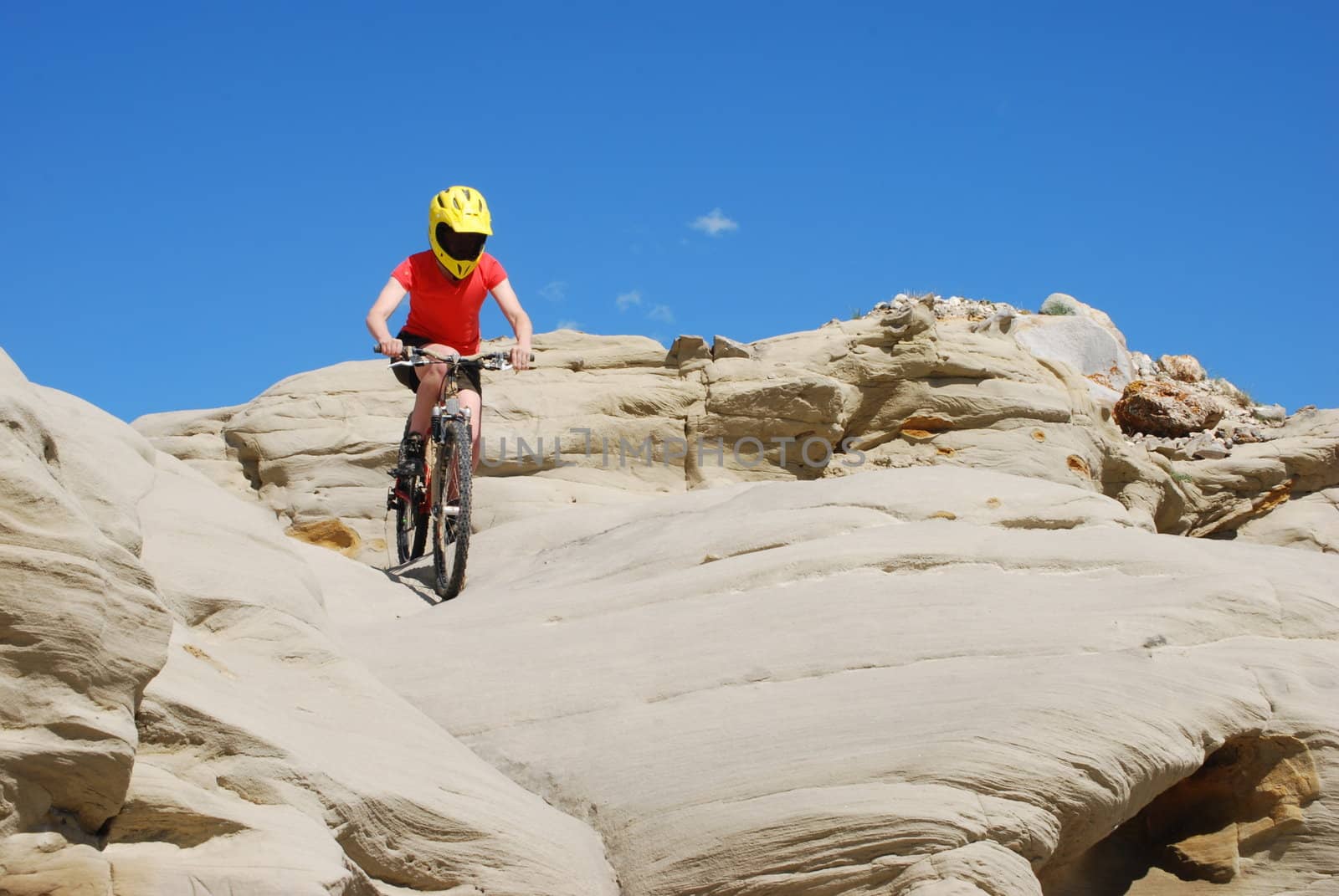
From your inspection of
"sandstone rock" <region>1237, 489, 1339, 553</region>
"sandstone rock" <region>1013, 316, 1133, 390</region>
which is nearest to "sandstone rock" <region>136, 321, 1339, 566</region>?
"sandstone rock" <region>1237, 489, 1339, 553</region>

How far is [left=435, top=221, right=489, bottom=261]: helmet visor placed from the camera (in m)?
8.52

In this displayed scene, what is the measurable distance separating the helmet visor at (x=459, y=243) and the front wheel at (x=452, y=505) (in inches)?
44.6

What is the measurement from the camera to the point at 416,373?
8523 millimetres

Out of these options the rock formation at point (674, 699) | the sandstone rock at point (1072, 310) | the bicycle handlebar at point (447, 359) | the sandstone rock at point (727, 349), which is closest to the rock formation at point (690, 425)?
the sandstone rock at point (727, 349)

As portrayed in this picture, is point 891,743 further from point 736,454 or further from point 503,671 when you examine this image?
point 736,454

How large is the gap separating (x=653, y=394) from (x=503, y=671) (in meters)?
7.39

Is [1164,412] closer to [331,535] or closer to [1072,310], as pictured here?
[1072,310]

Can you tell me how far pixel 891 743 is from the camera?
4.44 meters

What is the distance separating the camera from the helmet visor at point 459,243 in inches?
335

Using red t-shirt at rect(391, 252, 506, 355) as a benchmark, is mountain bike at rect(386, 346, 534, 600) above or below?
below

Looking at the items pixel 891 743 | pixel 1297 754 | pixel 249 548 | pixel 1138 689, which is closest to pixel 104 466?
pixel 249 548

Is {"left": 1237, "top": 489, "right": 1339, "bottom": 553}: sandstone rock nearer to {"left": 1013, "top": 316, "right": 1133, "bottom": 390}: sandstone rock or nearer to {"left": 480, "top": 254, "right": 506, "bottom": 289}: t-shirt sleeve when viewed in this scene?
{"left": 1013, "top": 316, "right": 1133, "bottom": 390}: sandstone rock

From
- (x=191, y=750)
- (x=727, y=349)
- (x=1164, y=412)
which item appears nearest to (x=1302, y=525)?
(x=1164, y=412)

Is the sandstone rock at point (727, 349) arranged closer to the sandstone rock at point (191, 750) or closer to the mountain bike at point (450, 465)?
the mountain bike at point (450, 465)
